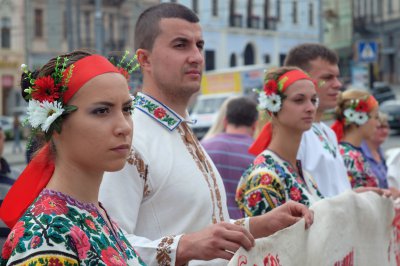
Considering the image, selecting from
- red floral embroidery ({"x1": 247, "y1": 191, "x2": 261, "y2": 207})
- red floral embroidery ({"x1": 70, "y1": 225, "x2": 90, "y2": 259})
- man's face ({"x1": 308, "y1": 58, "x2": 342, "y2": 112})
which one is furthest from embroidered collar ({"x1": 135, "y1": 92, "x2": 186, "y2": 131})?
man's face ({"x1": 308, "y1": 58, "x2": 342, "y2": 112})

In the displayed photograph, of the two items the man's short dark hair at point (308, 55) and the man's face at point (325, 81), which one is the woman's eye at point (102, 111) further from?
the man's short dark hair at point (308, 55)

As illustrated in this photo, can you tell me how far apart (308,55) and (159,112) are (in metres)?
2.06

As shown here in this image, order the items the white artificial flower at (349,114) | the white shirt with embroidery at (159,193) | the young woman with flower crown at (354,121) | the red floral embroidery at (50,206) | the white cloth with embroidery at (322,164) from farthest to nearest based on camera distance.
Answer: the white artificial flower at (349,114), the young woman with flower crown at (354,121), the white cloth with embroidery at (322,164), the white shirt with embroidery at (159,193), the red floral embroidery at (50,206)

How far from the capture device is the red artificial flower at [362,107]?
6.14m

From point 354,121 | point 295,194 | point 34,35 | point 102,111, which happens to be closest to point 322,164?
point 295,194

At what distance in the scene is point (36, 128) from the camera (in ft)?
8.32

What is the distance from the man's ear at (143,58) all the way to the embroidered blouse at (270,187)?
2.92ft

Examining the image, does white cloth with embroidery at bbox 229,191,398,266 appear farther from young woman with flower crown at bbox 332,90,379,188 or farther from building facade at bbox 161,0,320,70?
building facade at bbox 161,0,320,70

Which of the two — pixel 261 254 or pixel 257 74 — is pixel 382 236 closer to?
pixel 261 254

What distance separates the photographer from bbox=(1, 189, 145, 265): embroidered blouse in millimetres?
2205

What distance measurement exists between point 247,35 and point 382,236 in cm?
4689

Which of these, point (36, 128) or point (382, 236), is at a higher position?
point (36, 128)

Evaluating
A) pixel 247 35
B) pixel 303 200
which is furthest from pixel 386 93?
pixel 303 200

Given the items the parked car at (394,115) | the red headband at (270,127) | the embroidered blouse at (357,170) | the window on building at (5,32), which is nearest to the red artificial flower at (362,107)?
the embroidered blouse at (357,170)
